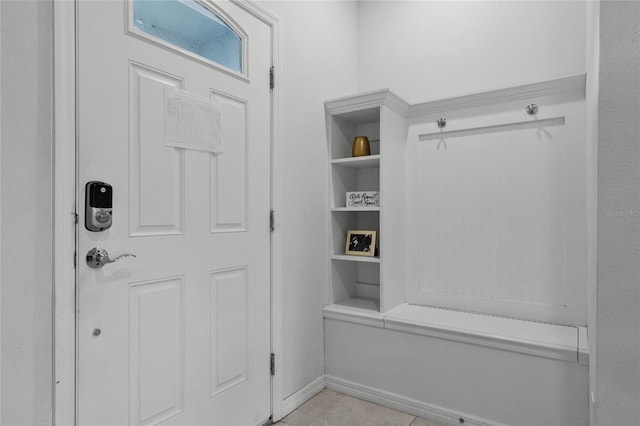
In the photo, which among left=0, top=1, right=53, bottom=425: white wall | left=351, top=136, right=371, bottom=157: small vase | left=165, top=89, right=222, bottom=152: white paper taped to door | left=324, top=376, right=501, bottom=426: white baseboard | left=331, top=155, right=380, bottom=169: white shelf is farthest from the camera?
left=351, top=136, right=371, bottom=157: small vase

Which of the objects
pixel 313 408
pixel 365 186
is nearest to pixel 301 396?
pixel 313 408

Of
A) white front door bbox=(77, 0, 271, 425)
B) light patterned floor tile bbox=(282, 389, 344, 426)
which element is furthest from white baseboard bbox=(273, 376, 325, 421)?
white front door bbox=(77, 0, 271, 425)

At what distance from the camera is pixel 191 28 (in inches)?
64.7

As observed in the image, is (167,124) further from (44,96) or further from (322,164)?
(322,164)

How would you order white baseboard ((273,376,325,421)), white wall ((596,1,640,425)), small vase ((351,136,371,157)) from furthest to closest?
1. small vase ((351,136,371,157))
2. white baseboard ((273,376,325,421))
3. white wall ((596,1,640,425))

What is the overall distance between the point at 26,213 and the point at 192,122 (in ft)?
2.28

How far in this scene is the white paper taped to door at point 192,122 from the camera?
5.00 ft

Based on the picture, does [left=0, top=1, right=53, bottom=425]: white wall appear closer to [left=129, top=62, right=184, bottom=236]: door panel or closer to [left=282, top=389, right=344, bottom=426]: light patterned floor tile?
[left=129, top=62, right=184, bottom=236]: door panel

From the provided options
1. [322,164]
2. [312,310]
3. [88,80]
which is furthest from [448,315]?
[88,80]

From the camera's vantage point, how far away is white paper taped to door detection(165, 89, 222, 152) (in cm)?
153

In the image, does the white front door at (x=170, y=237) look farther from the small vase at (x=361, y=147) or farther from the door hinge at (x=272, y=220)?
the small vase at (x=361, y=147)

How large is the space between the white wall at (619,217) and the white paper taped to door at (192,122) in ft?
4.60

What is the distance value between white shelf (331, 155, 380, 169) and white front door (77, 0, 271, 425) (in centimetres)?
60

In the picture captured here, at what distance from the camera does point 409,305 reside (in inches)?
96.7
